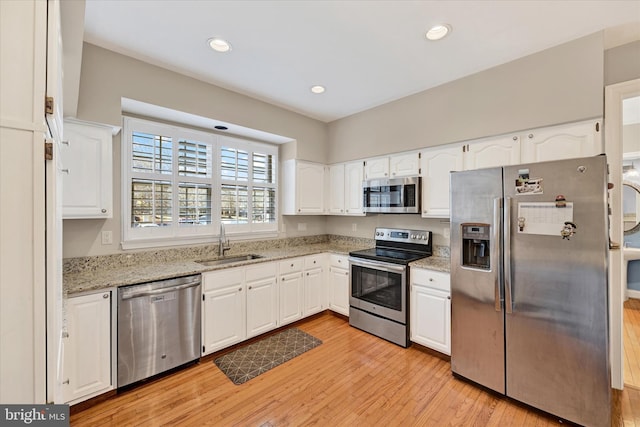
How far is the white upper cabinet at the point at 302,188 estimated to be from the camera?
3877mm

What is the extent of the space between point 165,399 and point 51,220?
1.90 m

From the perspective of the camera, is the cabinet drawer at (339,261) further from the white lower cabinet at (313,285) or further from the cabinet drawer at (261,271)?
the cabinet drawer at (261,271)

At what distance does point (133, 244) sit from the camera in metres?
2.71

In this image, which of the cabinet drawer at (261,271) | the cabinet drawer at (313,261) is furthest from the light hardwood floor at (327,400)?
the cabinet drawer at (313,261)

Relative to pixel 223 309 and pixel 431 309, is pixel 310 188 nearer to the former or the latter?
pixel 223 309

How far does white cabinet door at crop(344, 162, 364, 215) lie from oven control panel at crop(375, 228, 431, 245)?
0.39 meters

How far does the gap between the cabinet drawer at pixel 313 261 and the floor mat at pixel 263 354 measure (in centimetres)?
78

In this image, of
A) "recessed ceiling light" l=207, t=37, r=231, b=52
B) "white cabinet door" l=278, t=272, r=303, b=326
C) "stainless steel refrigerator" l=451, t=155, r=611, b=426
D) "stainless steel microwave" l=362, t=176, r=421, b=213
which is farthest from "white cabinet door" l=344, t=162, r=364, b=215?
"recessed ceiling light" l=207, t=37, r=231, b=52

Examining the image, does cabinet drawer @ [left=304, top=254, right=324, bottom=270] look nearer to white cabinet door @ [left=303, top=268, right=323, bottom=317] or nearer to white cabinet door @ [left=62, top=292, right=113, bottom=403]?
white cabinet door @ [left=303, top=268, right=323, bottom=317]

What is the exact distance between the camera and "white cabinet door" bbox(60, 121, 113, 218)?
2.14m

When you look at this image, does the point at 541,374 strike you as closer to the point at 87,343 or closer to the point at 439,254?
the point at 439,254

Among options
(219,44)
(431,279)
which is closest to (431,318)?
(431,279)

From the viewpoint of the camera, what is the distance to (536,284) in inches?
77.7

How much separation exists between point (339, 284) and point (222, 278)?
154 cm
